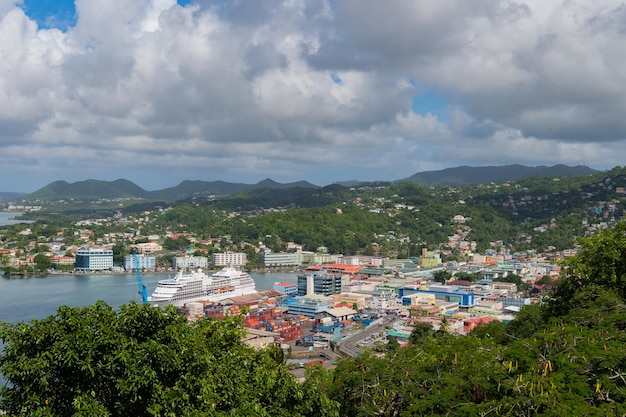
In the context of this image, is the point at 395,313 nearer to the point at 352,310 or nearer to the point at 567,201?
the point at 352,310

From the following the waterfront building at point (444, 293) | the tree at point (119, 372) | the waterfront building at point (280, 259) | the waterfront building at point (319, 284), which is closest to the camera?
the tree at point (119, 372)

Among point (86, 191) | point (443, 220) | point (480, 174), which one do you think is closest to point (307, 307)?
point (443, 220)

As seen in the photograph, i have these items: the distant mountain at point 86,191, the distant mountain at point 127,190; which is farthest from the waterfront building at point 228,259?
the distant mountain at point 86,191

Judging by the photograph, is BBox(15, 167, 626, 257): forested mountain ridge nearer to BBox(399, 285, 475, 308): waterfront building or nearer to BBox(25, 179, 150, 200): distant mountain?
BBox(399, 285, 475, 308): waterfront building

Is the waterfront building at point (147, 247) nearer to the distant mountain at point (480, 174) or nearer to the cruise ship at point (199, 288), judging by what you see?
the cruise ship at point (199, 288)

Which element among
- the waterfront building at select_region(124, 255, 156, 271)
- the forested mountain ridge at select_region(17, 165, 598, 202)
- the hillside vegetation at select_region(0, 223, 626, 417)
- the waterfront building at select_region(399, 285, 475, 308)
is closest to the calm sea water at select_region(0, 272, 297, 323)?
the waterfront building at select_region(124, 255, 156, 271)

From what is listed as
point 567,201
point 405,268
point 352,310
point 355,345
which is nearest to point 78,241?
point 405,268
